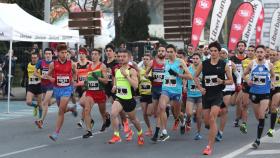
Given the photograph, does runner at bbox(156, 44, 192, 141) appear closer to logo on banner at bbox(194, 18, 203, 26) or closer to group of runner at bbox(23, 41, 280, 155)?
group of runner at bbox(23, 41, 280, 155)

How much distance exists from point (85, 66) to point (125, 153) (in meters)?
4.06

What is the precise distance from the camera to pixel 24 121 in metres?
19.0

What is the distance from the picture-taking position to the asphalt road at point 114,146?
1211 centimetres

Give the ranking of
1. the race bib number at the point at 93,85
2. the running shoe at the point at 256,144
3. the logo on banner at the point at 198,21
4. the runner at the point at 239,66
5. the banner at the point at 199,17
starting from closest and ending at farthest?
the running shoe at the point at 256,144 → the race bib number at the point at 93,85 → the runner at the point at 239,66 → the banner at the point at 199,17 → the logo on banner at the point at 198,21

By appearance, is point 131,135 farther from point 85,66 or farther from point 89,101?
point 85,66

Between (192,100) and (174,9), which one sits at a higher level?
(174,9)

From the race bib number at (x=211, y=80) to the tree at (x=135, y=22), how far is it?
36175 millimetres

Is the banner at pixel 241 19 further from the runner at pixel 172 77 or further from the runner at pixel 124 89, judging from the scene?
the runner at pixel 124 89

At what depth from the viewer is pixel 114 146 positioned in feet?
43.4

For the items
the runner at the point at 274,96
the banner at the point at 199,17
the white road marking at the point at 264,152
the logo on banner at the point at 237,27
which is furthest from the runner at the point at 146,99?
the logo on banner at the point at 237,27

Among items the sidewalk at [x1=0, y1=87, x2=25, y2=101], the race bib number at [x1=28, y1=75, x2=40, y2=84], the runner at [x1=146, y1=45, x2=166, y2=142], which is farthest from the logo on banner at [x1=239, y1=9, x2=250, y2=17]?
the runner at [x1=146, y1=45, x2=166, y2=142]

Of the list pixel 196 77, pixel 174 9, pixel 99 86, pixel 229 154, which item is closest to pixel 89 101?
pixel 99 86

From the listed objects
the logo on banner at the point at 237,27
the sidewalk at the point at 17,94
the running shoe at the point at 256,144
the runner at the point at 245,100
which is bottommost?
the sidewalk at the point at 17,94

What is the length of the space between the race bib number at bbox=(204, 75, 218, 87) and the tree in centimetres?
3618
